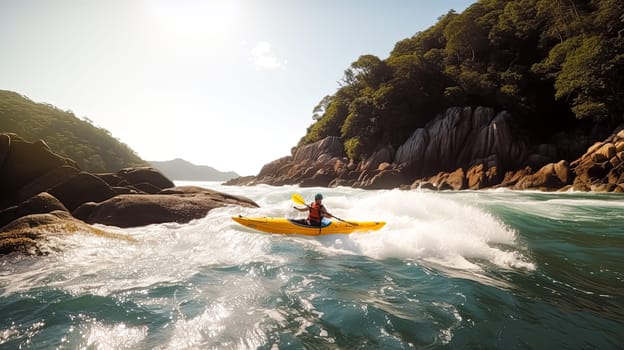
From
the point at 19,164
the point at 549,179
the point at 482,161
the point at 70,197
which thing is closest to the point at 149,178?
the point at 70,197

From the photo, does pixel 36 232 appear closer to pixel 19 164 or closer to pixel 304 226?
pixel 304 226

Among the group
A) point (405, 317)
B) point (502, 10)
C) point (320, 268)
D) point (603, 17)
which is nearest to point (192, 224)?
point (320, 268)

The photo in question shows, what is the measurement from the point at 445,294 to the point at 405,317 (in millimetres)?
1100

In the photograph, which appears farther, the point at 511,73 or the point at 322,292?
the point at 511,73

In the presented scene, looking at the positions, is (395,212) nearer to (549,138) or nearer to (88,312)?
(88,312)

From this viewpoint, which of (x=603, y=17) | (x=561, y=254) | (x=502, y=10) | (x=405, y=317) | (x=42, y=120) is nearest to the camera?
(x=405, y=317)

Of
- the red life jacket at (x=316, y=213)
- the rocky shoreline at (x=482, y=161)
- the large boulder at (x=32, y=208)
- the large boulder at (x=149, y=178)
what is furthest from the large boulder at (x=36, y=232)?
the rocky shoreline at (x=482, y=161)

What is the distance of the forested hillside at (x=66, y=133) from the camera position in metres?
55.5

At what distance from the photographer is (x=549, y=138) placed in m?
34.3

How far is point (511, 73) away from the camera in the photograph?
1432 inches

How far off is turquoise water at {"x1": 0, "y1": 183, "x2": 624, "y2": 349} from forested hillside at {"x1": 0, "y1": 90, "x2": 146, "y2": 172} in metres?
59.7

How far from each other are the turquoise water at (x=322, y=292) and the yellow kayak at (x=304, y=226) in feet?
1.40

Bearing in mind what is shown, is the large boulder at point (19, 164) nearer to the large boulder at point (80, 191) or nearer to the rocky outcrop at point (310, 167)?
the large boulder at point (80, 191)

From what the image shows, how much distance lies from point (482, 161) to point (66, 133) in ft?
253
